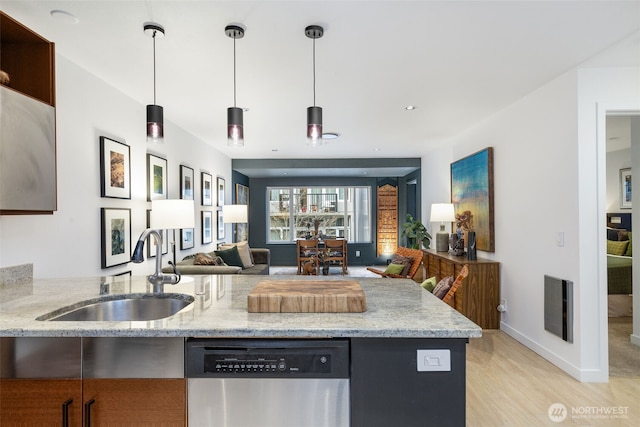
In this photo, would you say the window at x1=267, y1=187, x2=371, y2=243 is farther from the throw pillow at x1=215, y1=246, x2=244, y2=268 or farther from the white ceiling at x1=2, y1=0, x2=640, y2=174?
the white ceiling at x1=2, y1=0, x2=640, y2=174

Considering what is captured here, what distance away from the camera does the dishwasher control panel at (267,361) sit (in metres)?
1.24

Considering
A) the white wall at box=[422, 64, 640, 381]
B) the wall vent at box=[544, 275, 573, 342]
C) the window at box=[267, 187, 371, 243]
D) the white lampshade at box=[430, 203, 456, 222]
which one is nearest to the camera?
the white wall at box=[422, 64, 640, 381]

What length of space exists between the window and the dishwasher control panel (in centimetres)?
753

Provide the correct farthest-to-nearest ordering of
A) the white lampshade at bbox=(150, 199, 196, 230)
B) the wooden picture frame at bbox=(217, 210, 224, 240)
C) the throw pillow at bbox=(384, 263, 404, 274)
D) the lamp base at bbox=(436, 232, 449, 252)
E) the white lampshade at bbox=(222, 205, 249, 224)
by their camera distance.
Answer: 1. the wooden picture frame at bbox=(217, 210, 224, 240)
2. the white lampshade at bbox=(222, 205, 249, 224)
3. the lamp base at bbox=(436, 232, 449, 252)
4. the throw pillow at bbox=(384, 263, 404, 274)
5. the white lampshade at bbox=(150, 199, 196, 230)

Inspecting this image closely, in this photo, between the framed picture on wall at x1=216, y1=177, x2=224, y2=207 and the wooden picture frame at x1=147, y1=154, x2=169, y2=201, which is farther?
the framed picture on wall at x1=216, y1=177, x2=224, y2=207

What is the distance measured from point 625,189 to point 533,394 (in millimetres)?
5089

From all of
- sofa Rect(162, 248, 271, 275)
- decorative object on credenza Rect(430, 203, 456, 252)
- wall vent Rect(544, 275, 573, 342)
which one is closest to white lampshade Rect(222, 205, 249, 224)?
sofa Rect(162, 248, 271, 275)

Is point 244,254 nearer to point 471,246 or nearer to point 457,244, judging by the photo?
point 457,244

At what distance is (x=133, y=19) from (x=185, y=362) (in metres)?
1.93

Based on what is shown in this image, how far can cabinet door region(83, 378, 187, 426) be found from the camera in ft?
4.07

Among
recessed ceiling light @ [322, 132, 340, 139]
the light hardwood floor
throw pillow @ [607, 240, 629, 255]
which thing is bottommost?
the light hardwood floor

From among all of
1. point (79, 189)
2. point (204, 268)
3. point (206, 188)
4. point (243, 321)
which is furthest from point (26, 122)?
point (206, 188)

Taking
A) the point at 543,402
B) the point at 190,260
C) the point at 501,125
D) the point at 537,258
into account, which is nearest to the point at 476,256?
the point at 537,258

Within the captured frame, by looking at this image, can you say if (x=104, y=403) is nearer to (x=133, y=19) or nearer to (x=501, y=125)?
(x=133, y=19)
